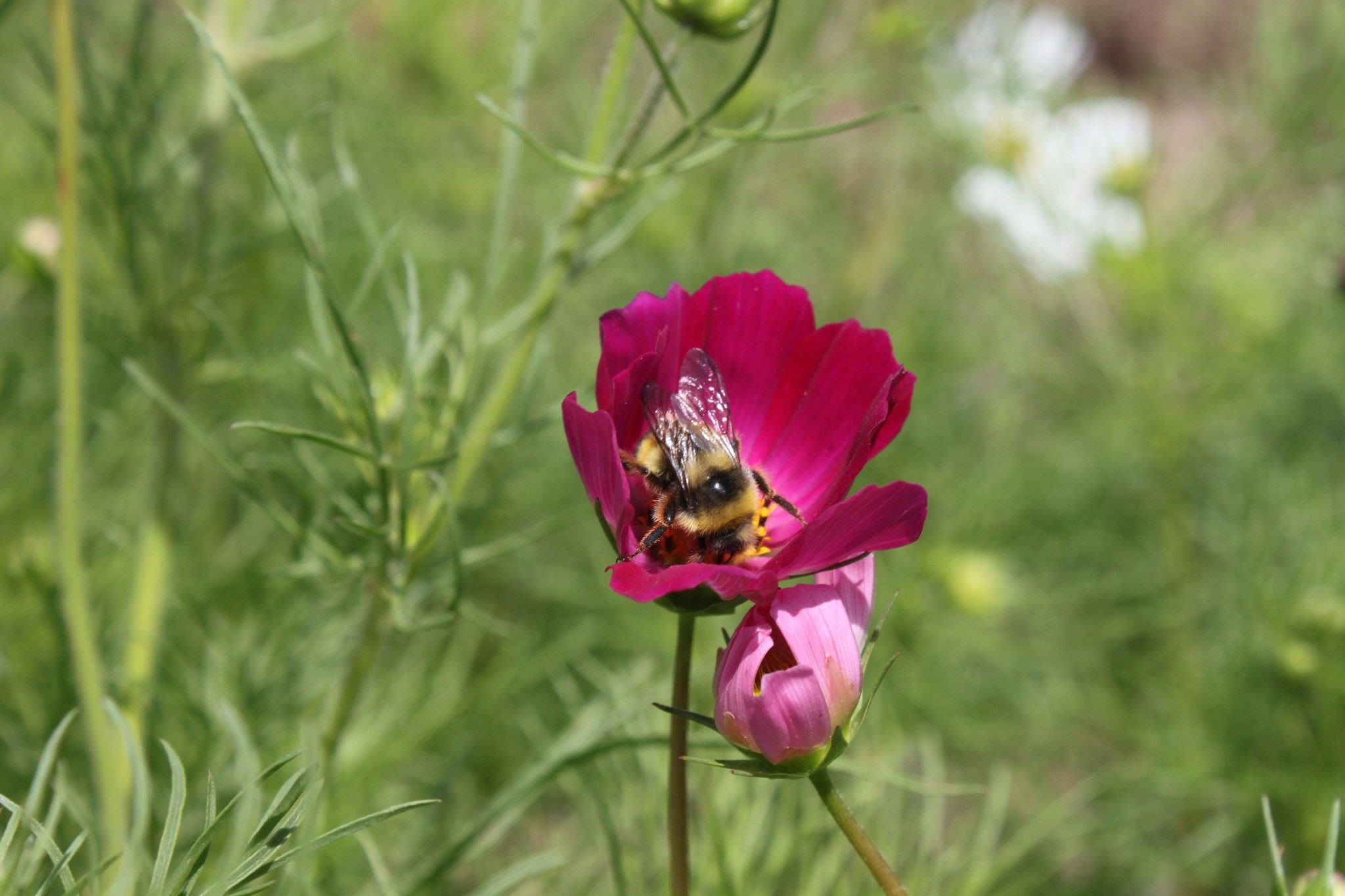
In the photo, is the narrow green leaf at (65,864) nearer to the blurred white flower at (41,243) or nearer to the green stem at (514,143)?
the green stem at (514,143)

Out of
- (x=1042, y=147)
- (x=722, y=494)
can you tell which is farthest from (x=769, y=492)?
(x=1042, y=147)

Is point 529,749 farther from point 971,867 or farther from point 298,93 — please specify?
point 298,93

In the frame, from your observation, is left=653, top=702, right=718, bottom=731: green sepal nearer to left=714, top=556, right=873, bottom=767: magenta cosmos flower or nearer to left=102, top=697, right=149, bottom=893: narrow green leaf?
left=714, top=556, right=873, bottom=767: magenta cosmos flower

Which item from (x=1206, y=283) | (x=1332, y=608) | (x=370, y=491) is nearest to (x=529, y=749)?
(x=370, y=491)

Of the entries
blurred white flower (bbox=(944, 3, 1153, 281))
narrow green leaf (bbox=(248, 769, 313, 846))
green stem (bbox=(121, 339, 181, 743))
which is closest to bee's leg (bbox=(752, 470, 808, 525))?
narrow green leaf (bbox=(248, 769, 313, 846))

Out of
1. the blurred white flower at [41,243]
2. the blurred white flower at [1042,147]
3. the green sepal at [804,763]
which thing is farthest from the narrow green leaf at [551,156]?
the blurred white flower at [1042,147]
